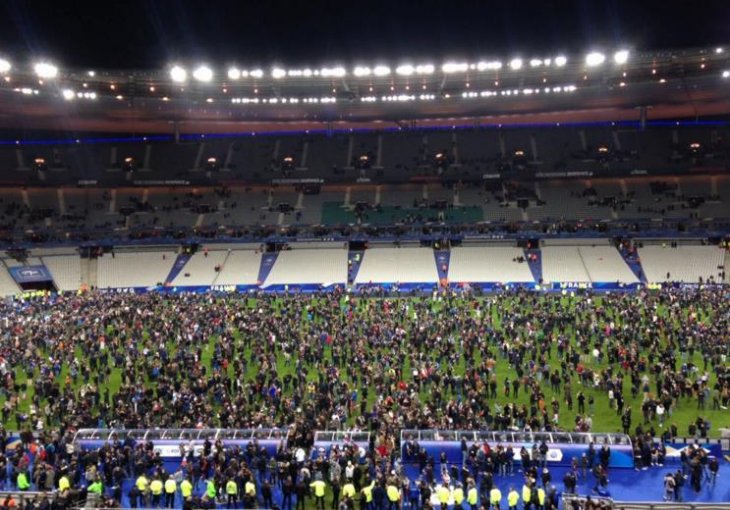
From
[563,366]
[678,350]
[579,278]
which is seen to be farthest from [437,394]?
[579,278]

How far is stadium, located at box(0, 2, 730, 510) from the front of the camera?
19.2 metres

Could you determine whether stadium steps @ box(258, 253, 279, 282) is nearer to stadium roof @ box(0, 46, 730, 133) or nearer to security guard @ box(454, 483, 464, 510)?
stadium roof @ box(0, 46, 730, 133)

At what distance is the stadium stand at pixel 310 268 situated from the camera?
50.2m

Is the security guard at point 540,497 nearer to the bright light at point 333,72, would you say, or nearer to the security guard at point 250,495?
the security guard at point 250,495

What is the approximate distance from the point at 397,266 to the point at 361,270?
2776 mm

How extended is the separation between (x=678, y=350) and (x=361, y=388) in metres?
14.0

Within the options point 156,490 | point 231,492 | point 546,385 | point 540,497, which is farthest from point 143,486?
point 546,385

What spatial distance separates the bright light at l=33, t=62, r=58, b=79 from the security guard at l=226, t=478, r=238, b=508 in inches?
1262

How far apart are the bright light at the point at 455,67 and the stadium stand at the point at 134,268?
2640 centimetres

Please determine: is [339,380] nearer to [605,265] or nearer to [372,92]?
[605,265]

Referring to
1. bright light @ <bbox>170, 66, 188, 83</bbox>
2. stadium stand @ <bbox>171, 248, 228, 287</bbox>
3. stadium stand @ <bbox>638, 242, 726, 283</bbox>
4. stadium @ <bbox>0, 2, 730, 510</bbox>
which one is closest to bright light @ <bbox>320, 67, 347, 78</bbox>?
stadium @ <bbox>0, 2, 730, 510</bbox>

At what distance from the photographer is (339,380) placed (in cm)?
2570

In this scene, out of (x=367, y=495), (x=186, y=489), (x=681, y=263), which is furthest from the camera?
(x=681, y=263)

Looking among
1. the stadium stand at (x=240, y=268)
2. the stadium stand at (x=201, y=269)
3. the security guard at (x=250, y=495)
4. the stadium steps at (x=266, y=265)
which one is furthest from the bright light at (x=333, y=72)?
the security guard at (x=250, y=495)
